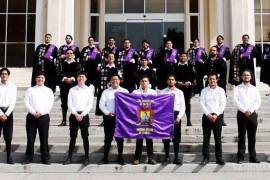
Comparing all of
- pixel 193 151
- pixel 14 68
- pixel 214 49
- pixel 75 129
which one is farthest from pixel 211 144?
pixel 14 68

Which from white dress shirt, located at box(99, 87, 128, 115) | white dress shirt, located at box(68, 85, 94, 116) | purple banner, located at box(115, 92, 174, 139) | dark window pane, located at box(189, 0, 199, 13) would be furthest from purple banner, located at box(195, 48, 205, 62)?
dark window pane, located at box(189, 0, 199, 13)

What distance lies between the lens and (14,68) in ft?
48.6

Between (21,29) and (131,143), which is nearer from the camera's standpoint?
(131,143)

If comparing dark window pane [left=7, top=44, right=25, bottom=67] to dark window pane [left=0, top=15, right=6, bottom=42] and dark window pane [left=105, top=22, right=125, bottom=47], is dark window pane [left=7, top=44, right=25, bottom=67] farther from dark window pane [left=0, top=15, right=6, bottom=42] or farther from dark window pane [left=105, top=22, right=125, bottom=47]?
dark window pane [left=105, top=22, right=125, bottom=47]

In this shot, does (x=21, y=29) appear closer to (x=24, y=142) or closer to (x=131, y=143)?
(x=24, y=142)

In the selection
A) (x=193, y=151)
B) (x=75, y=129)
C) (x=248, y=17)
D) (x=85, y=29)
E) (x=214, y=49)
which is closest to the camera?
(x=75, y=129)

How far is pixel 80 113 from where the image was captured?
27.5 feet

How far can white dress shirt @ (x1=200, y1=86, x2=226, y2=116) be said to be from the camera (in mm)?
8305

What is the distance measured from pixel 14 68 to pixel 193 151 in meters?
8.22

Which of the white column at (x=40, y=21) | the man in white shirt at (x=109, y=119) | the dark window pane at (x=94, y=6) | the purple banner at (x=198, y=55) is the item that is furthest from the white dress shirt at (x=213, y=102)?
the dark window pane at (x=94, y=6)

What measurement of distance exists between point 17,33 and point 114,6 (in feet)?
12.7

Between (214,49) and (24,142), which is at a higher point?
(214,49)

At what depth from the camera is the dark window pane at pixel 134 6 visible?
16688 mm

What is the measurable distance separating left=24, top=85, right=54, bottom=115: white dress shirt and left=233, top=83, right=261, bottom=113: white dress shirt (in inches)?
144
